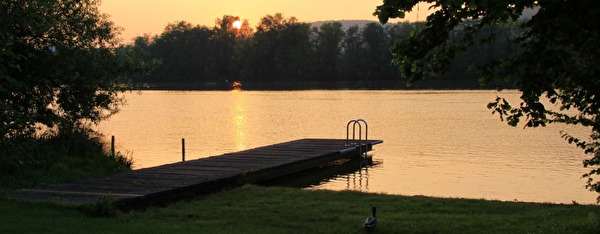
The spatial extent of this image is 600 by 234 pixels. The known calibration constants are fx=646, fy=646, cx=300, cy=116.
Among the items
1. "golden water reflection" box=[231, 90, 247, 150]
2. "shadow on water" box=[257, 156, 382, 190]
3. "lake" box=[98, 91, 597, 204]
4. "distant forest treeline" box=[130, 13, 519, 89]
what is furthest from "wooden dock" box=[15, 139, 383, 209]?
"distant forest treeline" box=[130, 13, 519, 89]

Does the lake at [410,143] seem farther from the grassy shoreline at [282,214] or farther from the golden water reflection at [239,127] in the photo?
the grassy shoreline at [282,214]

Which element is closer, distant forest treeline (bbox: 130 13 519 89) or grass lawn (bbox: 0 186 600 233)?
grass lawn (bbox: 0 186 600 233)

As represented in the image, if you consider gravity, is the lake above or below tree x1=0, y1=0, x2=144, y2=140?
below

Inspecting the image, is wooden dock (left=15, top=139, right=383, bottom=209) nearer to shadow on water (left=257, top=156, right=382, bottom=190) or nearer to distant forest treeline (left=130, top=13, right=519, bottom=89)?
shadow on water (left=257, top=156, right=382, bottom=190)

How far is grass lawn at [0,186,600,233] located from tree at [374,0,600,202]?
8.49 ft

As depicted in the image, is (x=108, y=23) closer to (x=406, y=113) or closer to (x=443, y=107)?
(x=406, y=113)

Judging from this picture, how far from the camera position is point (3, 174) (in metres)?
12.5

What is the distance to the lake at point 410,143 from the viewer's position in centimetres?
1655

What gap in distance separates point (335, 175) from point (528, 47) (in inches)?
492

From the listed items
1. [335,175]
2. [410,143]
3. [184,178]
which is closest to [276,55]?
[410,143]

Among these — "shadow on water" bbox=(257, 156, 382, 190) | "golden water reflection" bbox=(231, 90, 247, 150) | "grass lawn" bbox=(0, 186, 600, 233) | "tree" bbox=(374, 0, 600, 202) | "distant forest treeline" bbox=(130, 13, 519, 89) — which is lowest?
"shadow on water" bbox=(257, 156, 382, 190)

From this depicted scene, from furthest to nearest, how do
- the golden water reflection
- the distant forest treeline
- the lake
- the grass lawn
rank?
the distant forest treeline < the golden water reflection < the lake < the grass lawn

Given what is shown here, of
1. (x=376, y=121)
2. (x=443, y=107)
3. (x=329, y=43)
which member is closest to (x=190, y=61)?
(x=329, y=43)

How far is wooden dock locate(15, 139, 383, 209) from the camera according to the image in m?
11.0
